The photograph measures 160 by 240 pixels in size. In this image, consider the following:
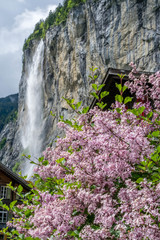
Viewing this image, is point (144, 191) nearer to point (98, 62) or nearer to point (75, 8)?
point (98, 62)

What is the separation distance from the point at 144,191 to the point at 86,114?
257 centimetres

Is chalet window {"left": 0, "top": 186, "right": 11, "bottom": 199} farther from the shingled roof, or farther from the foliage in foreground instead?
the foliage in foreground

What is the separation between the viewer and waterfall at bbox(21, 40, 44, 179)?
254ft

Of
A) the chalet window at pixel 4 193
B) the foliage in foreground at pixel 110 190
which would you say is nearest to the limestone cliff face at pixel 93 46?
the chalet window at pixel 4 193


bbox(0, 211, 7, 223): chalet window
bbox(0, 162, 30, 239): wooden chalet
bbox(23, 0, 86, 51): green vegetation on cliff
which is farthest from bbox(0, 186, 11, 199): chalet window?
bbox(23, 0, 86, 51): green vegetation on cliff

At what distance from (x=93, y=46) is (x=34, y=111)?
38.1 meters

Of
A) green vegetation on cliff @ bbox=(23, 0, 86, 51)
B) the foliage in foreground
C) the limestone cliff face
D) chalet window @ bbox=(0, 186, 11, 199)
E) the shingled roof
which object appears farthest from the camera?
green vegetation on cliff @ bbox=(23, 0, 86, 51)

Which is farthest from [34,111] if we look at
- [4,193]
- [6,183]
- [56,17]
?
[6,183]

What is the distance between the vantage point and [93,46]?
166ft

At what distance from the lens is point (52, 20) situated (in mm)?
84625

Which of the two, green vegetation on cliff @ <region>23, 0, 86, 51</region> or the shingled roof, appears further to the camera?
green vegetation on cliff @ <region>23, 0, 86, 51</region>

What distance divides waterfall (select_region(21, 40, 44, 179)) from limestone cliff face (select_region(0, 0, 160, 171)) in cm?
354

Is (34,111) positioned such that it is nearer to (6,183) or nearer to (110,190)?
(6,183)

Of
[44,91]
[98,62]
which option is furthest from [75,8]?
[44,91]
